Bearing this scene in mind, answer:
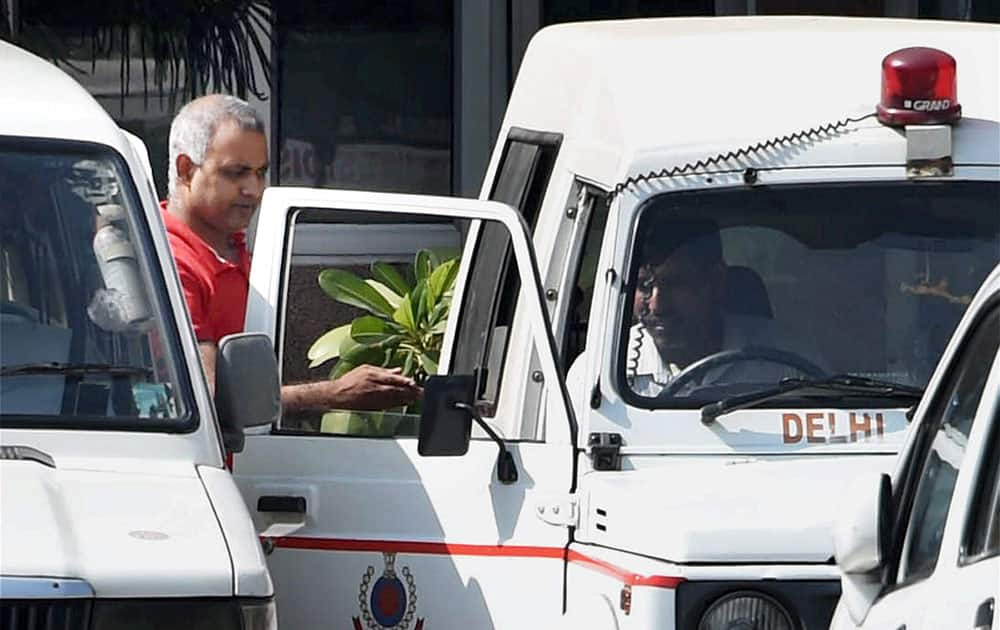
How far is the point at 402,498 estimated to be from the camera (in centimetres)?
486

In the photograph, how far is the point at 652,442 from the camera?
15.5 ft

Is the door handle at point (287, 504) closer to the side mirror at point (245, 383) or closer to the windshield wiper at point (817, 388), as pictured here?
the side mirror at point (245, 383)

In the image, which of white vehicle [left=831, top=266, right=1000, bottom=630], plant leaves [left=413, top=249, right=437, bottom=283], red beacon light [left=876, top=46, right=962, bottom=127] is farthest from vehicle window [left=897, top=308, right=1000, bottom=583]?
plant leaves [left=413, top=249, right=437, bottom=283]

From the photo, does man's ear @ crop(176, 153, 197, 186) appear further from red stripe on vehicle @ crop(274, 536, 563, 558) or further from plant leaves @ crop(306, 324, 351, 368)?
red stripe on vehicle @ crop(274, 536, 563, 558)

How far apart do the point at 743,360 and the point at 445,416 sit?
26.4 inches

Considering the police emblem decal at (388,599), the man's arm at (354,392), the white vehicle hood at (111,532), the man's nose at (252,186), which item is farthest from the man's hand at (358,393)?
the white vehicle hood at (111,532)

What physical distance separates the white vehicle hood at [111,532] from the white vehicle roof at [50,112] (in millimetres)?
844

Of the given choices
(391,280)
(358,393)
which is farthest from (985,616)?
(391,280)

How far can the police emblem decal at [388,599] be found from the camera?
4.82m

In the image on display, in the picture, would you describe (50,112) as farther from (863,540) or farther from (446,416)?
(863,540)

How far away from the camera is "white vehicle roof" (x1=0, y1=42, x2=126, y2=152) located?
4.62 meters

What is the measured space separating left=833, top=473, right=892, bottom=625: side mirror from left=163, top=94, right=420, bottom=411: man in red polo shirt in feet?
5.41

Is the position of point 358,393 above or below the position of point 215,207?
below

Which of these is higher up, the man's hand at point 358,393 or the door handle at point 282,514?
the man's hand at point 358,393
